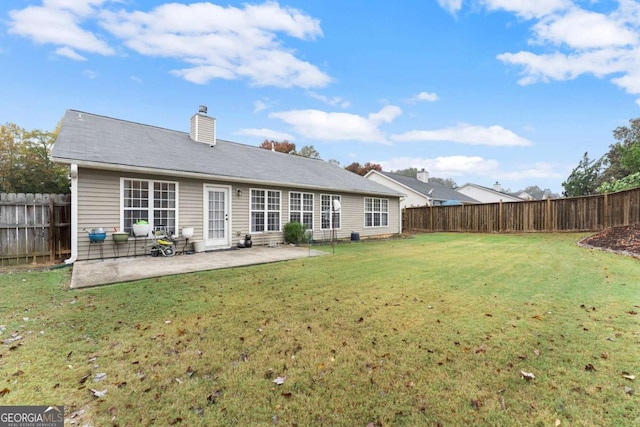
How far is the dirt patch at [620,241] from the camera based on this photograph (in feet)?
28.5

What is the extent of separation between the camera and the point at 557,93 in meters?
14.5

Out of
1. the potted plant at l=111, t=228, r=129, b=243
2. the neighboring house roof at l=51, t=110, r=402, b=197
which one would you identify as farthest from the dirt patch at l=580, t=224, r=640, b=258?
the potted plant at l=111, t=228, r=129, b=243

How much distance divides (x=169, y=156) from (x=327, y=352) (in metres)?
9.14

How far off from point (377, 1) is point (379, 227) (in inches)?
407

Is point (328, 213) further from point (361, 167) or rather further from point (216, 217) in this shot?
point (361, 167)

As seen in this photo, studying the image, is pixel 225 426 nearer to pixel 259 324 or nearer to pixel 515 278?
pixel 259 324

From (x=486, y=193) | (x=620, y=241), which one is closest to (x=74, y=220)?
(x=620, y=241)

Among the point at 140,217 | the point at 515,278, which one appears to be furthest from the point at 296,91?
the point at 515,278

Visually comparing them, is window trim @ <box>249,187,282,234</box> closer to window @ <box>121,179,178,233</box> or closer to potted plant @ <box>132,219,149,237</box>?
window @ <box>121,179,178,233</box>

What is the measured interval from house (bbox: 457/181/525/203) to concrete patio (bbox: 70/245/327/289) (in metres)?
31.0

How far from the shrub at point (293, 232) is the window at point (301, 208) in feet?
1.57

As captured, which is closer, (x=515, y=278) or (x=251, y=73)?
(x=515, y=278)

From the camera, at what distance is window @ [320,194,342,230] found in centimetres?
1338

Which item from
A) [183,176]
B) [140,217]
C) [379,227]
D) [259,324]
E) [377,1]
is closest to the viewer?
[259,324]
